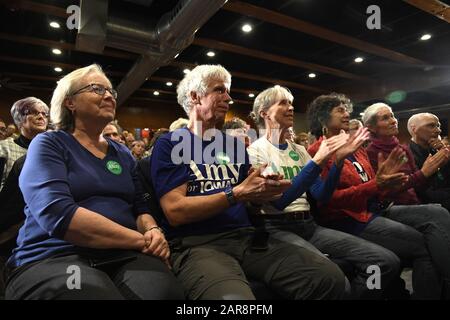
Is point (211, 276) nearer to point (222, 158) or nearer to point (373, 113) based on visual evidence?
point (222, 158)

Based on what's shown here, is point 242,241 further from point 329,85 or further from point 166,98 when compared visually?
point 166,98

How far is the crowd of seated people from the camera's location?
97 cm

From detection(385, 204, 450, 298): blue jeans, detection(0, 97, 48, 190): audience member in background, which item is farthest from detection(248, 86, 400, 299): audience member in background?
detection(0, 97, 48, 190): audience member in background

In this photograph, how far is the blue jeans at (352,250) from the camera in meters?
1.48

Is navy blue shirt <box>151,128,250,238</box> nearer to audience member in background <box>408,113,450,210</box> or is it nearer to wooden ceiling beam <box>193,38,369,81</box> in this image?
audience member in background <box>408,113,450,210</box>

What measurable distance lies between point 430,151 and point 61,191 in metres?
2.85

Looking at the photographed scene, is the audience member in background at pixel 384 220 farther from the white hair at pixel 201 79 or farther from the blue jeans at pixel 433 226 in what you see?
the white hair at pixel 201 79

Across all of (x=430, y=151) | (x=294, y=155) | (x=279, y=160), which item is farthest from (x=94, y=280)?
(x=430, y=151)

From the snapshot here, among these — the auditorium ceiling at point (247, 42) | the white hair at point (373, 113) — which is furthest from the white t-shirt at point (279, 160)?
the auditorium ceiling at point (247, 42)

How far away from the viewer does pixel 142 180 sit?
1394 millimetres

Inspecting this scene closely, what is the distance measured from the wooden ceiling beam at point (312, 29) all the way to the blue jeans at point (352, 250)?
9.18 ft

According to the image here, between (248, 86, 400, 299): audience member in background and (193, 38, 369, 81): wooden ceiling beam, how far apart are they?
3193 mm

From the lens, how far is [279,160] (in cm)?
170

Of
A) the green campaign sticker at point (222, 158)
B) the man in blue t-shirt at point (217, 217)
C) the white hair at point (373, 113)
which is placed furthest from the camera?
the white hair at point (373, 113)
